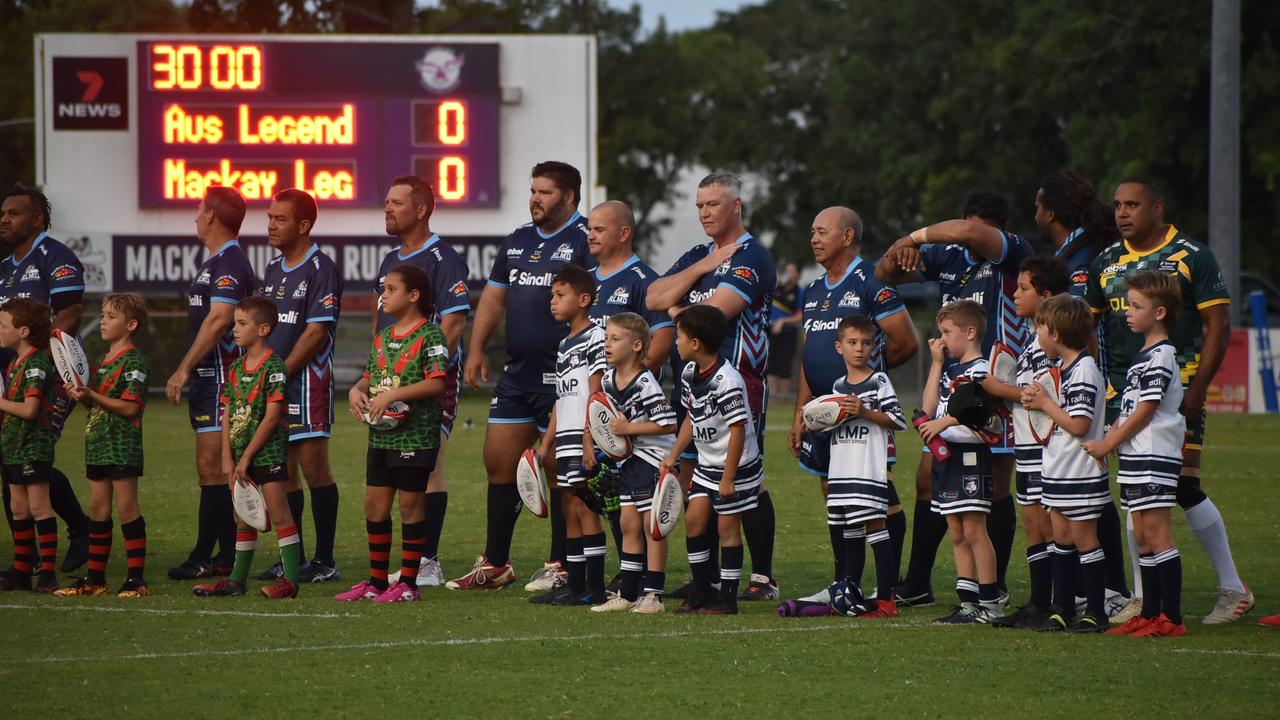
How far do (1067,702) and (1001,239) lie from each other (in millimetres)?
2877

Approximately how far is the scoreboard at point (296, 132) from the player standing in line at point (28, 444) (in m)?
12.6

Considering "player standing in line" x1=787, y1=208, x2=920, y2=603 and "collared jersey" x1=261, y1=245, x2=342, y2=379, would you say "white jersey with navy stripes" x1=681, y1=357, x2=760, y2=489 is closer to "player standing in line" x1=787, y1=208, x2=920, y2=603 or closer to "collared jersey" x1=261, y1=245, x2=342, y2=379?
"player standing in line" x1=787, y1=208, x2=920, y2=603

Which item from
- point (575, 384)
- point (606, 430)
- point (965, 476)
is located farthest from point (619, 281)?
point (965, 476)

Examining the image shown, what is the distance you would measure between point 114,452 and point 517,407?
2134mm

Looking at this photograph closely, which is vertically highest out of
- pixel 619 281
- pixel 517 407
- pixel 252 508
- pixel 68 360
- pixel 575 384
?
pixel 619 281

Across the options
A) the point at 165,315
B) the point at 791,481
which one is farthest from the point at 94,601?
the point at 165,315

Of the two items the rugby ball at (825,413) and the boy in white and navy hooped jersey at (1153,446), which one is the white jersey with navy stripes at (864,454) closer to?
the rugby ball at (825,413)

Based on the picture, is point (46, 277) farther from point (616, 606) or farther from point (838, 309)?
point (838, 309)

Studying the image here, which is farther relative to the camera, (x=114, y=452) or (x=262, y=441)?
(x=114, y=452)

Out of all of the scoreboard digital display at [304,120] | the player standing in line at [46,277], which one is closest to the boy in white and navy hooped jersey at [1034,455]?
the player standing in line at [46,277]

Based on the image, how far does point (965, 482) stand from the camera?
7621 mm

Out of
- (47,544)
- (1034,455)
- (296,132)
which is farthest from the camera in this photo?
(296,132)

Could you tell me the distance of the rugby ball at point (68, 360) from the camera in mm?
8484

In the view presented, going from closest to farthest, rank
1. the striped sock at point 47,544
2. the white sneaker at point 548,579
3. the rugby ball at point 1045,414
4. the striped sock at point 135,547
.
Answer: the rugby ball at point 1045,414 < the striped sock at point 135,547 < the striped sock at point 47,544 < the white sneaker at point 548,579
